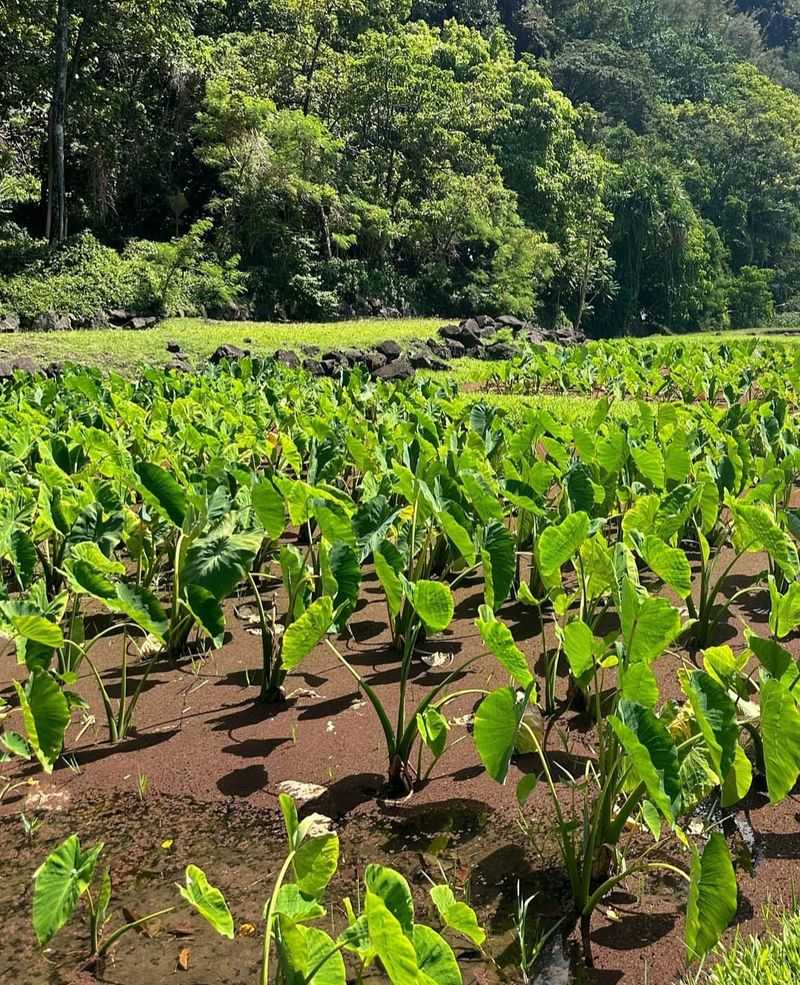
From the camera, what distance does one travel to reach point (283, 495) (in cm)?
270

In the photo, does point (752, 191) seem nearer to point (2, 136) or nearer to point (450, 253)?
point (450, 253)

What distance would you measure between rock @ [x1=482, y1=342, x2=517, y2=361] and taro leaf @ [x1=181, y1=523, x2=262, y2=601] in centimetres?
1355

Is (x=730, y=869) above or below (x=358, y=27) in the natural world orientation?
below

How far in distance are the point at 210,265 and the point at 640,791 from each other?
20.7 meters

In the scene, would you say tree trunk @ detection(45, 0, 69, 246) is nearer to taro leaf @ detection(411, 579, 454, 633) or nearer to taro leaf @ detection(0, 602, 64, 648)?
taro leaf @ detection(0, 602, 64, 648)

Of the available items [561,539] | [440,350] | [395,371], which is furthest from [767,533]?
[440,350]

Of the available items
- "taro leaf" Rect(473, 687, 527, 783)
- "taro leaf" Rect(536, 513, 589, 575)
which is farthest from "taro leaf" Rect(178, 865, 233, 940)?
"taro leaf" Rect(536, 513, 589, 575)

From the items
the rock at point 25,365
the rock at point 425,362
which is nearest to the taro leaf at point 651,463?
the rock at point 25,365

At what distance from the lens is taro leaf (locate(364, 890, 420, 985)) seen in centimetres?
102

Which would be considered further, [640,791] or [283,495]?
[283,495]

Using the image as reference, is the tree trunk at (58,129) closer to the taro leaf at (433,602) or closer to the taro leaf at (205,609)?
the taro leaf at (205,609)

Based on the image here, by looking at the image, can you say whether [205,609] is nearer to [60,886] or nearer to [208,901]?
[60,886]

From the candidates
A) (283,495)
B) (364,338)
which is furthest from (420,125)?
(283,495)

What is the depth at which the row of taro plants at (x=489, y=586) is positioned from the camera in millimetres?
1574
